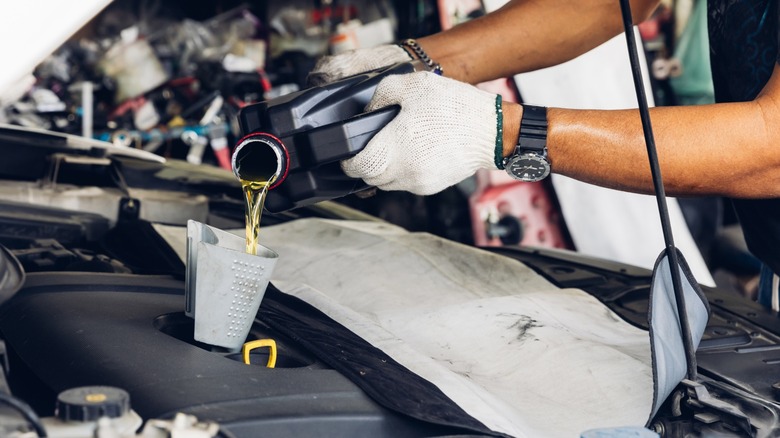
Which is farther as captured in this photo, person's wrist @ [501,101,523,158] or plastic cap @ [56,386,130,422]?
person's wrist @ [501,101,523,158]

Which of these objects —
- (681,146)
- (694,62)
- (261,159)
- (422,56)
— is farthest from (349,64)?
(694,62)

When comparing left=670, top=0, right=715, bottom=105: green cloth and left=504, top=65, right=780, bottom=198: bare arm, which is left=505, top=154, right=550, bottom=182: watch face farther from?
left=670, top=0, right=715, bottom=105: green cloth

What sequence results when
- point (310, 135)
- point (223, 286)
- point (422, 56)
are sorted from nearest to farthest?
point (223, 286) → point (310, 135) → point (422, 56)

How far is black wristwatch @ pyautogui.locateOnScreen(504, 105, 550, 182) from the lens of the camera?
125 centimetres

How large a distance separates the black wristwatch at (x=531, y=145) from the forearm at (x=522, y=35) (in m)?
0.54

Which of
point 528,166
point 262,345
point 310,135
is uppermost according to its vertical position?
point 310,135

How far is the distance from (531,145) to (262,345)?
48 cm

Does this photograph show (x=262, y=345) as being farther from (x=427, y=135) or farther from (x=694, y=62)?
(x=694, y=62)

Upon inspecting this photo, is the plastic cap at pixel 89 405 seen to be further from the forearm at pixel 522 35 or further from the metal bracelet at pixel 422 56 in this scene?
the forearm at pixel 522 35

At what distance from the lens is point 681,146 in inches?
48.8

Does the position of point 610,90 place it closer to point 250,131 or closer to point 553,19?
point 553,19

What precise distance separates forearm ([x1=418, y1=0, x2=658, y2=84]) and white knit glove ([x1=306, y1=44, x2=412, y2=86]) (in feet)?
0.62

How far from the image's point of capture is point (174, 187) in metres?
1.88

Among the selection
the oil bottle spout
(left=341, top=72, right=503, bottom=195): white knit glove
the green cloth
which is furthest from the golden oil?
the green cloth
